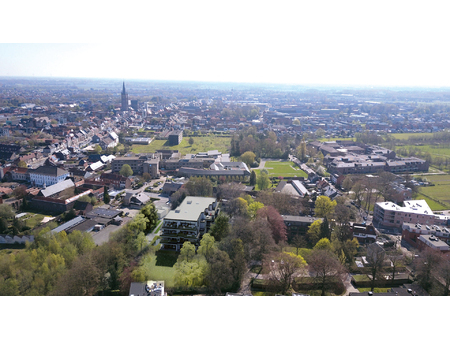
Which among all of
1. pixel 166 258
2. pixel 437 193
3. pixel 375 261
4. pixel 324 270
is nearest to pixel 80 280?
pixel 166 258

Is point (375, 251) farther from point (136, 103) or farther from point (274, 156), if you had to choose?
point (136, 103)

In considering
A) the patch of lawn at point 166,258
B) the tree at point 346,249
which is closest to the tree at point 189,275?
the patch of lawn at point 166,258

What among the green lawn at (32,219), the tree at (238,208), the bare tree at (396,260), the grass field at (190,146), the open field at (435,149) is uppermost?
the open field at (435,149)

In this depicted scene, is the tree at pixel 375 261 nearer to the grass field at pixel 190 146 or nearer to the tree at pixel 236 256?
the tree at pixel 236 256

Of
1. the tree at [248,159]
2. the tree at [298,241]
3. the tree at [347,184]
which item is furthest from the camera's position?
the tree at [248,159]

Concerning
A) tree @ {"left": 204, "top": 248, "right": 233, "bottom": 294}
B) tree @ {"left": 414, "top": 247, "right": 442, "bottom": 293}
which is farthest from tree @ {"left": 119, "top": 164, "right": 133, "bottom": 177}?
tree @ {"left": 414, "top": 247, "right": 442, "bottom": 293}

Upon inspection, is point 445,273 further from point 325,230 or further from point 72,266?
point 72,266

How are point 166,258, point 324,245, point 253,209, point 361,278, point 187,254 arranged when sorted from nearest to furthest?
1. point 187,254
2. point 361,278
3. point 324,245
4. point 166,258
5. point 253,209

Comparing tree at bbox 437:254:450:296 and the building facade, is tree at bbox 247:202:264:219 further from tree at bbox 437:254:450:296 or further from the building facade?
the building facade
